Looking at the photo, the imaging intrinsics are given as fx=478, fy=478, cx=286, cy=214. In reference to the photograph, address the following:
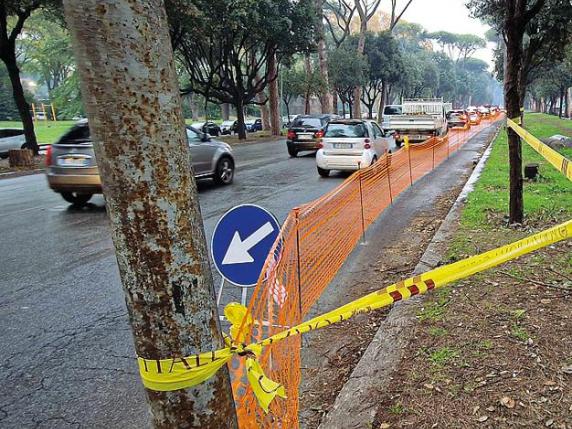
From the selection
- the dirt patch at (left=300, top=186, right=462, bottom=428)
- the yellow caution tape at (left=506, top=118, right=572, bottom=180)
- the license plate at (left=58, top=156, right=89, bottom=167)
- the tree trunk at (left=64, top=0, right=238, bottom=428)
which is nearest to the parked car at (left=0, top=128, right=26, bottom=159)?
the license plate at (left=58, top=156, right=89, bottom=167)

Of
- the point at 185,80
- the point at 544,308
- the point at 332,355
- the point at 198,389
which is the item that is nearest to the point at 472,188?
the point at 544,308

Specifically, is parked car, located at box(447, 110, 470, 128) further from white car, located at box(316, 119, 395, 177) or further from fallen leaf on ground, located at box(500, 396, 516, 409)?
fallen leaf on ground, located at box(500, 396, 516, 409)

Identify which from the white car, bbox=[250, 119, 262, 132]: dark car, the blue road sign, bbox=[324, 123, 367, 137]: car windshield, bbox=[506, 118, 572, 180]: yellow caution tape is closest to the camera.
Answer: the blue road sign

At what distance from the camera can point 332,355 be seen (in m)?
4.07

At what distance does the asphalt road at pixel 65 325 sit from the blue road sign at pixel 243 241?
1.16m

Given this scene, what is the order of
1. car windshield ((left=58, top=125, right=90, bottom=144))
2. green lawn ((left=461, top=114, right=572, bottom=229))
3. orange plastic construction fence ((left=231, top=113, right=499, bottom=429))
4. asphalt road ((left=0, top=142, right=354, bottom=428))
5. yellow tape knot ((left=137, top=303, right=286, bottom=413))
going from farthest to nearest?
car windshield ((left=58, top=125, right=90, bottom=144)) → green lawn ((left=461, top=114, right=572, bottom=229)) → asphalt road ((left=0, top=142, right=354, bottom=428)) → orange plastic construction fence ((left=231, top=113, right=499, bottom=429)) → yellow tape knot ((left=137, top=303, right=286, bottom=413))

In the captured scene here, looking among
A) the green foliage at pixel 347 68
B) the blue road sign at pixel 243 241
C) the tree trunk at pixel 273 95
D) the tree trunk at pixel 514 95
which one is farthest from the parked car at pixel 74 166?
the green foliage at pixel 347 68

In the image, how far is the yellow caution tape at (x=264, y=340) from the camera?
1692 millimetres

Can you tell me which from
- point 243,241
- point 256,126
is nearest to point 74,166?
point 243,241

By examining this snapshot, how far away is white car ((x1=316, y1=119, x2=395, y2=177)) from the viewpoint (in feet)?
44.1

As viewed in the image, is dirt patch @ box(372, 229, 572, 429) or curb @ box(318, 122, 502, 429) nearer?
dirt patch @ box(372, 229, 572, 429)

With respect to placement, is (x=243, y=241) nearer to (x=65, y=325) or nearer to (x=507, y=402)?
(x=507, y=402)

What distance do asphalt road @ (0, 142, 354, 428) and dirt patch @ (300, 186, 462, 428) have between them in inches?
46.7

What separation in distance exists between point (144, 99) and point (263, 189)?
10402 mm
